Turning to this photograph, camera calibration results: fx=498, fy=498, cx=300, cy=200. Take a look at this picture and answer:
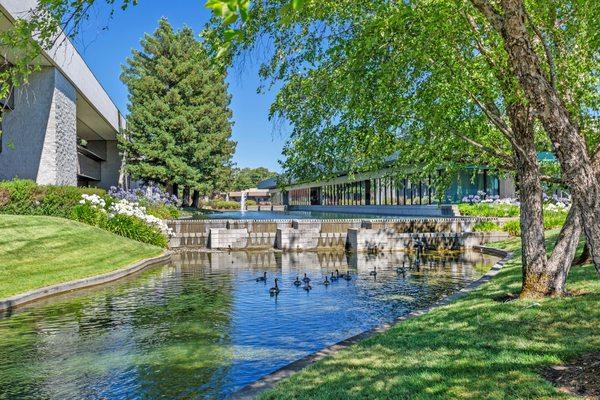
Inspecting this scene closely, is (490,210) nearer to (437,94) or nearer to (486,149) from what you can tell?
(486,149)

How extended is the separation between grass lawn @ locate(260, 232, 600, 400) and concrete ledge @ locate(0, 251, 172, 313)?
327 inches

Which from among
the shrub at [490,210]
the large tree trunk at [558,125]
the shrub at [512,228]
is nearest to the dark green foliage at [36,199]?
the large tree trunk at [558,125]

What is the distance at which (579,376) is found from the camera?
5168mm

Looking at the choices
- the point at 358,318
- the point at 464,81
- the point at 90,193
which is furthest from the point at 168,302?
the point at 90,193

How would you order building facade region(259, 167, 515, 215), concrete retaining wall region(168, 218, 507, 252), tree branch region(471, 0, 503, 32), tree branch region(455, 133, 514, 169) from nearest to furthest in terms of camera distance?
tree branch region(471, 0, 503, 32)
tree branch region(455, 133, 514, 169)
concrete retaining wall region(168, 218, 507, 252)
building facade region(259, 167, 515, 215)

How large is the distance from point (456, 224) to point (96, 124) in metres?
30.6

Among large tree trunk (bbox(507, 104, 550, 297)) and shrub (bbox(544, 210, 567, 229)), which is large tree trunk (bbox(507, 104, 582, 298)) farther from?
shrub (bbox(544, 210, 567, 229))

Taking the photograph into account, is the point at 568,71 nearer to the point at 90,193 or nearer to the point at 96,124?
the point at 90,193

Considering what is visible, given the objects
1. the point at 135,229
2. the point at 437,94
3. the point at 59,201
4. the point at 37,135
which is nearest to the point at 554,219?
the point at 437,94

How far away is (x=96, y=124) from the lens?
41906 mm

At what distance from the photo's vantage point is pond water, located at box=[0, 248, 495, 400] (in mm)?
6805

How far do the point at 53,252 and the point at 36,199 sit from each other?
20.0 feet

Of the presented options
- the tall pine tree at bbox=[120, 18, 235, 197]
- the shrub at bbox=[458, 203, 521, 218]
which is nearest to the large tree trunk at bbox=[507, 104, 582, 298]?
the shrub at bbox=[458, 203, 521, 218]

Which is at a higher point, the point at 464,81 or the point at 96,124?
the point at 96,124
